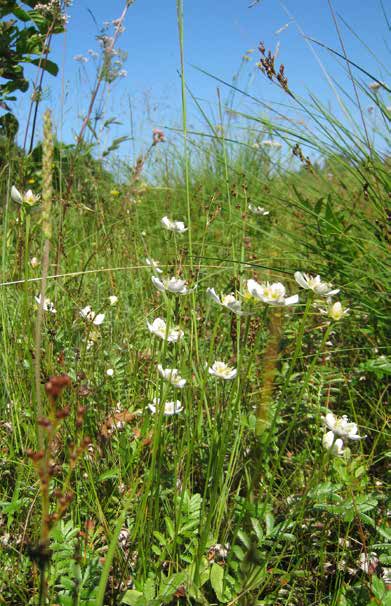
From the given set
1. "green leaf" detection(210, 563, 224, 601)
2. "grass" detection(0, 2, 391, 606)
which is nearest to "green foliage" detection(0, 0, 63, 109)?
"grass" detection(0, 2, 391, 606)

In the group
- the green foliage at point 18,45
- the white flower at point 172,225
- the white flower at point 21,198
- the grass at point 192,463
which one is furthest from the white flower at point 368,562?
the green foliage at point 18,45

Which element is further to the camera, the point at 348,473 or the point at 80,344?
the point at 80,344

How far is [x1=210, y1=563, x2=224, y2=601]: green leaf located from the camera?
3.06 feet

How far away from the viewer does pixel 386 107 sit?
1872 millimetres

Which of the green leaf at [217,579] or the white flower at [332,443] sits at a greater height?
the white flower at [332,443]

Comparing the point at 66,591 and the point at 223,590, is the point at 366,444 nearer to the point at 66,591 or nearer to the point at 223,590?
the point at 223,590

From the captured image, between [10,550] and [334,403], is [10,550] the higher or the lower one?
the lower one

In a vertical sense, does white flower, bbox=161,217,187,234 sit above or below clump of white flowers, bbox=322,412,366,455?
above

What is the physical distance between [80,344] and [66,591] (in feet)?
2.60

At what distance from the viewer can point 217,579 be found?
0.96 metres

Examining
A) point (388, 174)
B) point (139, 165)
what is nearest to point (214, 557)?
point (388, 174)

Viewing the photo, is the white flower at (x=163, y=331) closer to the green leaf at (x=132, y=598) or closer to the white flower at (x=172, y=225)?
the white flower at (x=172, y=225)

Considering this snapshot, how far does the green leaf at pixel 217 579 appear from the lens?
934 millimetres

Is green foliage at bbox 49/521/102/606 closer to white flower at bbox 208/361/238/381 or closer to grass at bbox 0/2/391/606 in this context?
grass at bbox 0/2/391/606
